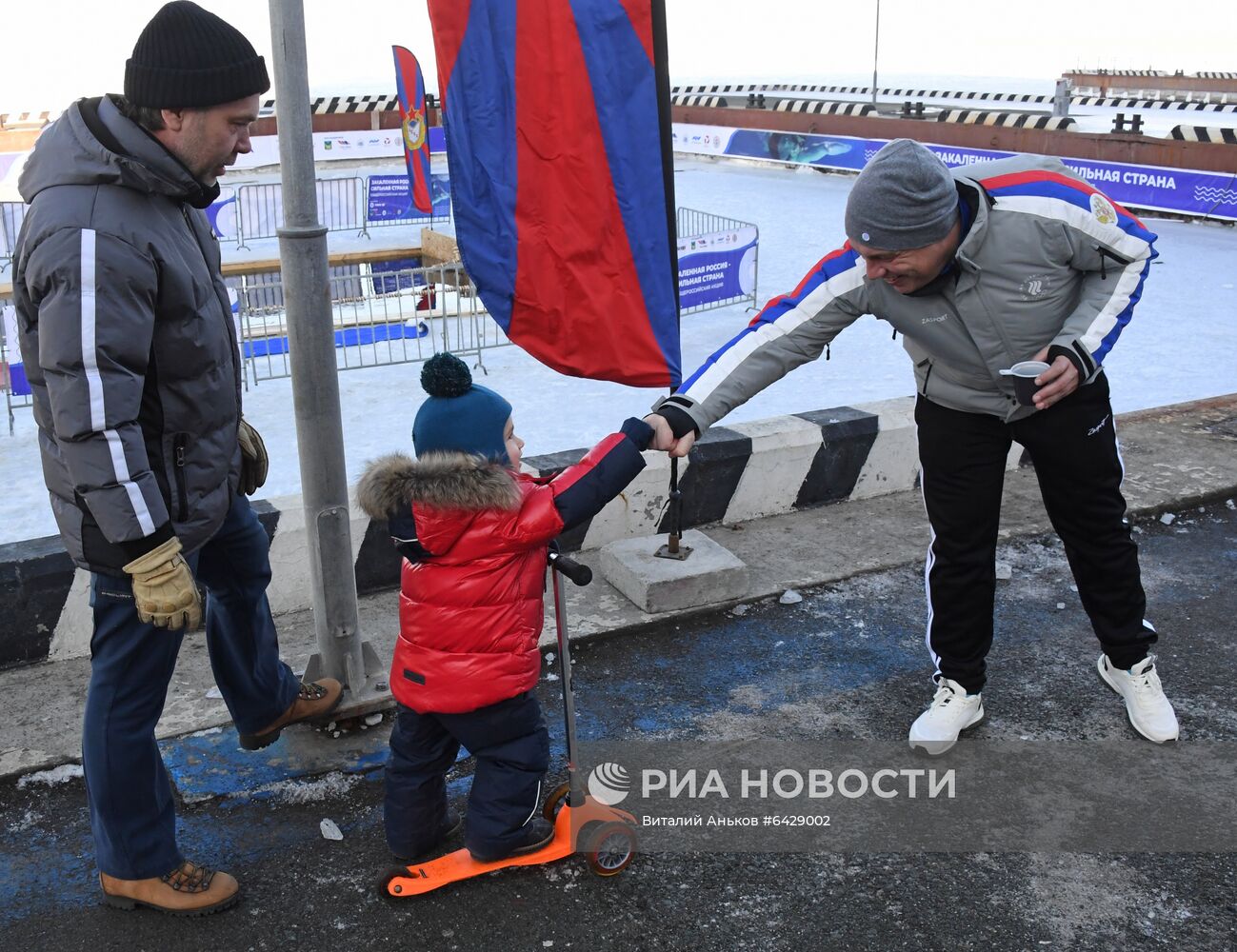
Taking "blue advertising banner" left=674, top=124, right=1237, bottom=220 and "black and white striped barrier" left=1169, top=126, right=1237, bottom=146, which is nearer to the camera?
"blue advertising banner" left=674, top=124, right=1237, bottom=220

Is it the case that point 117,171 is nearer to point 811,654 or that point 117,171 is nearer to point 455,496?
point 455,496

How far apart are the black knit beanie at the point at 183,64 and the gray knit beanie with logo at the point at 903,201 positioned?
1497 mm

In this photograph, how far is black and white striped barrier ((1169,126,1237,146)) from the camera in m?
16.6

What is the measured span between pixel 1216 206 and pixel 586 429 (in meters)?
12.0

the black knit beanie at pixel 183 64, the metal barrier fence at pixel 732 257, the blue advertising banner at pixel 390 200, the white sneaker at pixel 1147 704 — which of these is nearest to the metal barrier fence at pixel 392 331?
the metal barrier fence at pixel 732 257

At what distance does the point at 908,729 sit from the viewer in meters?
3.82

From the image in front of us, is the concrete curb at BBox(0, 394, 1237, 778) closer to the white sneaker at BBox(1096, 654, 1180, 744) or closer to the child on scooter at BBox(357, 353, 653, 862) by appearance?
the white sneaker at BBox(1096, 654, 1180, 744)

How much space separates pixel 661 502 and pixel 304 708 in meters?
2.05

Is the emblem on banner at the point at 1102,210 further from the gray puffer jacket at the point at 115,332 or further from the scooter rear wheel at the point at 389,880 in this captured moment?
the scooter rear wheel at the point at 389,880

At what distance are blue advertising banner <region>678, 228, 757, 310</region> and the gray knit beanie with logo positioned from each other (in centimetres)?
880

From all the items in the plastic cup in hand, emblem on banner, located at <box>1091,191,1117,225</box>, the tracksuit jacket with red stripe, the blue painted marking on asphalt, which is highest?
emblem on banner, located at <box>1091,191,1117,225</box>

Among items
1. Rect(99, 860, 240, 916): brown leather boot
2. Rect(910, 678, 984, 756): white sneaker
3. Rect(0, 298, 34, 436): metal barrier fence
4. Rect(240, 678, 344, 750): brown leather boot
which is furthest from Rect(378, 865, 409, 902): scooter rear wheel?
Rect(0, 298, 34, 436): metal barrier fence

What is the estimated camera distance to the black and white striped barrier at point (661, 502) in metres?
4.02

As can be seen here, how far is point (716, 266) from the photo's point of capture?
12344 mm
